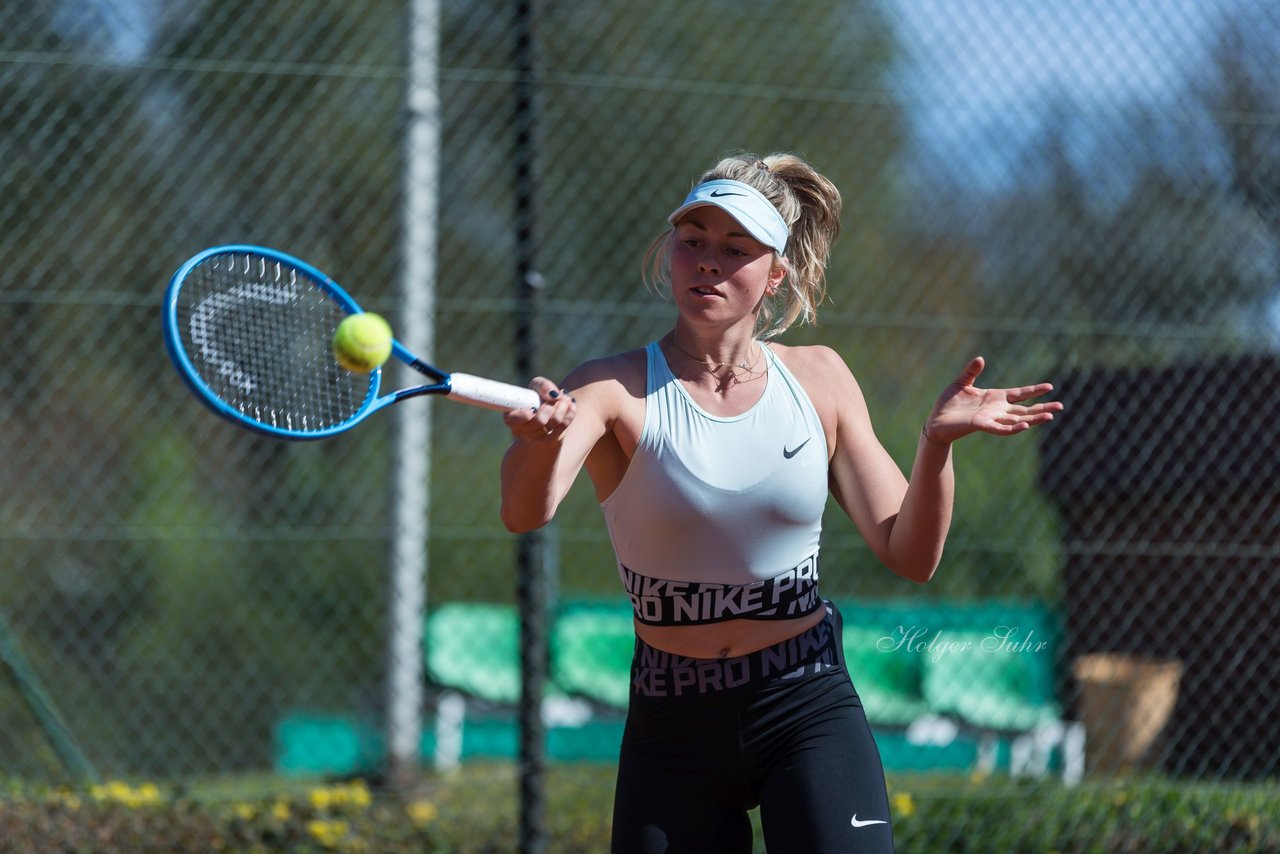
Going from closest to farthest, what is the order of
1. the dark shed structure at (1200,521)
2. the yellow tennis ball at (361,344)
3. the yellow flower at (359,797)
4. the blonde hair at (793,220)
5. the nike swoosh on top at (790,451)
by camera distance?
the yellow tennis ball at (361,344), the nike swoosh on top at (790,451), the blonde hair at (793,220), the yellow flower at (359,797), the dark shed structure at (1200,521)

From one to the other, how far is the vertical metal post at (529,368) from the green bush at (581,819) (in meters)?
0.27

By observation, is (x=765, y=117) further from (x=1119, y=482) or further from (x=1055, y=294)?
(x=1119, y=482)

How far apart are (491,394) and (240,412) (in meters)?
0.49

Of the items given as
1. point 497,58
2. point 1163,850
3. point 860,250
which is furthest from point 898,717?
point 497,58

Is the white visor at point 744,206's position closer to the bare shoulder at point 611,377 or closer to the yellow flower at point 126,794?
the bare shoulder at point 611,377

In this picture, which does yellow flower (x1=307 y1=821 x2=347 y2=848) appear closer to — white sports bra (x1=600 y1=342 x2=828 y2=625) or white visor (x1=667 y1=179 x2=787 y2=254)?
white sports bra (x1=600 y1=342 x2=828 y2=625)

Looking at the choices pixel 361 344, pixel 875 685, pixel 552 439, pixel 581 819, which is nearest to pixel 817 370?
pixel 552 439

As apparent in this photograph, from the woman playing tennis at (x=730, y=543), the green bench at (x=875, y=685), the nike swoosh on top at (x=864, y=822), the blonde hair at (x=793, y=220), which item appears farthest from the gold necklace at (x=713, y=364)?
the green bench at (x=875, y=685)

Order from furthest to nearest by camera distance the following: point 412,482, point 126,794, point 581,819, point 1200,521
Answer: point 412,482, point 1200,521, point 581,819, point 126,794

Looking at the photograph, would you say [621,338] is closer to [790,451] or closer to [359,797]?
[359,797]

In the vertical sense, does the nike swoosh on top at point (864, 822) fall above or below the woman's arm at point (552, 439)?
below

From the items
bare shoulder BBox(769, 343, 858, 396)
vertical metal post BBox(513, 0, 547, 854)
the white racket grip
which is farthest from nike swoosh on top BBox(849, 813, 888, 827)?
vertical metal post BBox(513, 0, 547, 854)

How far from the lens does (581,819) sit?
14.8ft

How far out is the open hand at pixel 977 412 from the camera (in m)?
2.39
